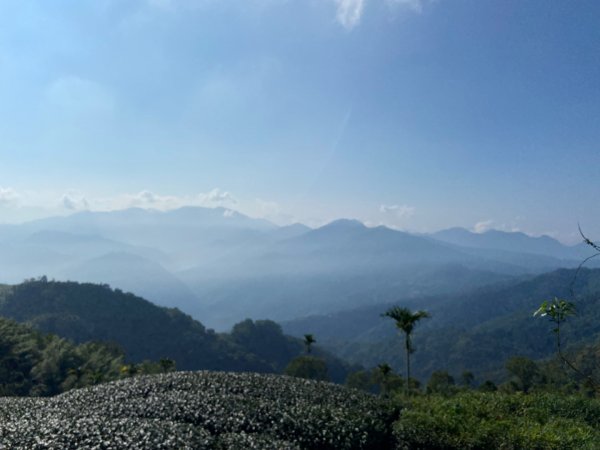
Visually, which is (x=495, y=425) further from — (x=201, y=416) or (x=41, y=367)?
(x=41, y=367)

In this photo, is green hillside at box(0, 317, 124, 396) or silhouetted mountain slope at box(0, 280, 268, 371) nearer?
green hillside at box(0, 317, 124, 396)

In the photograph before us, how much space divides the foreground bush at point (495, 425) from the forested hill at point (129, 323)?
146096mm

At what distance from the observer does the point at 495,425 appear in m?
22.9

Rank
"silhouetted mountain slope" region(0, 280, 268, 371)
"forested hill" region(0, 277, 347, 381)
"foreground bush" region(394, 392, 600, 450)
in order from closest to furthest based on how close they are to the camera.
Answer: "foreground bush" region(394, 392, 600, 450)
"forested hill" region(0, 277, 347, 381)
"silhouetted mountain slope" region(0, 280, 268, 371)

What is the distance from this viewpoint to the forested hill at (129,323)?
15806 cm

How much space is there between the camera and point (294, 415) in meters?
23.0

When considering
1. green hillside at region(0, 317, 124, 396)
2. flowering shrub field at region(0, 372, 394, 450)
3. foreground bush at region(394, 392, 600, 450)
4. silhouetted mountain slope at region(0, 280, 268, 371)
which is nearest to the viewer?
flowering shrub field at region(0, 372, 394, 450)

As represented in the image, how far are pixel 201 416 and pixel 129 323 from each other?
167910mm

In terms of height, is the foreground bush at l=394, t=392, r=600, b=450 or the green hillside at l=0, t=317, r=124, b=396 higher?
the foreground bush at l=394, t=392, r=600, b=450

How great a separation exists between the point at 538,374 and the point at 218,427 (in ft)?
272

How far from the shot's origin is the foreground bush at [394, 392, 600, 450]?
70.2 feet

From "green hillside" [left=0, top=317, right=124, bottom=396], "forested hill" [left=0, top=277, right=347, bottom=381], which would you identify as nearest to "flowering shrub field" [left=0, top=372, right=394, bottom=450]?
"green hillside" [left=0, top=317, right=124, bottom=396]

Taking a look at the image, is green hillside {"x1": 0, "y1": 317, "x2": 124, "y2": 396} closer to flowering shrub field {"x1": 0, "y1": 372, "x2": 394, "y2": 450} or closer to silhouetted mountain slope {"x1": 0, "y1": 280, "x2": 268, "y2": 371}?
flowering shrub field {"x1": 0, "y1": 372, "x2": 394, "y2": 450}

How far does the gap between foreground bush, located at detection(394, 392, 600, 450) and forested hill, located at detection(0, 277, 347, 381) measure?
146 metres
